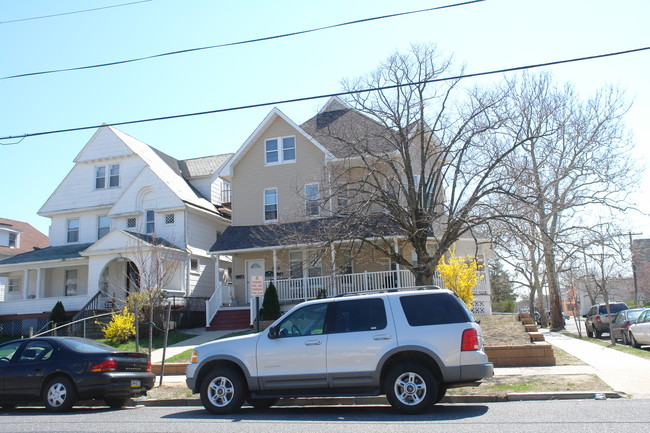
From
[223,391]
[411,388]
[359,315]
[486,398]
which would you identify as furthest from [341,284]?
[411,388]

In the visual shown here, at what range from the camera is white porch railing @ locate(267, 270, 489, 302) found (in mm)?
22891

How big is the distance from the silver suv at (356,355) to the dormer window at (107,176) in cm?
2351

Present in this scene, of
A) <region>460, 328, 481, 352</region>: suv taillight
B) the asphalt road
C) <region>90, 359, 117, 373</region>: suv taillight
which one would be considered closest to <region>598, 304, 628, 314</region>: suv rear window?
the asphalt road

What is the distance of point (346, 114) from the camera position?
2705 centimetres

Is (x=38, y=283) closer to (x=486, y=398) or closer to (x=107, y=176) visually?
(x=107, y=176)

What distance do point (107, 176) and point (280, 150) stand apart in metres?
10.6

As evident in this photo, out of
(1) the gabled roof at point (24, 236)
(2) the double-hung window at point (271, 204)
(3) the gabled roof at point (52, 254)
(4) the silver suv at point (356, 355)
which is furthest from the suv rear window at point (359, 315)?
(1) the gabled roof at point (24, 236)

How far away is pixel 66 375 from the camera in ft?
34.3

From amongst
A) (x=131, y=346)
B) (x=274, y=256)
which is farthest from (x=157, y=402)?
(x=274, y=256)

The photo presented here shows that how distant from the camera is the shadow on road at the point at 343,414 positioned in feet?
27.5

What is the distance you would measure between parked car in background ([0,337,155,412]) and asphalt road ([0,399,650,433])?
0.38 metres

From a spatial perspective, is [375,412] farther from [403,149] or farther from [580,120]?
[580,120]

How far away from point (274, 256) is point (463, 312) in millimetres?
16183

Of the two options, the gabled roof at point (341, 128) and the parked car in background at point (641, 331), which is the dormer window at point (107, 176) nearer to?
the gabled roof at point (341, 128)
